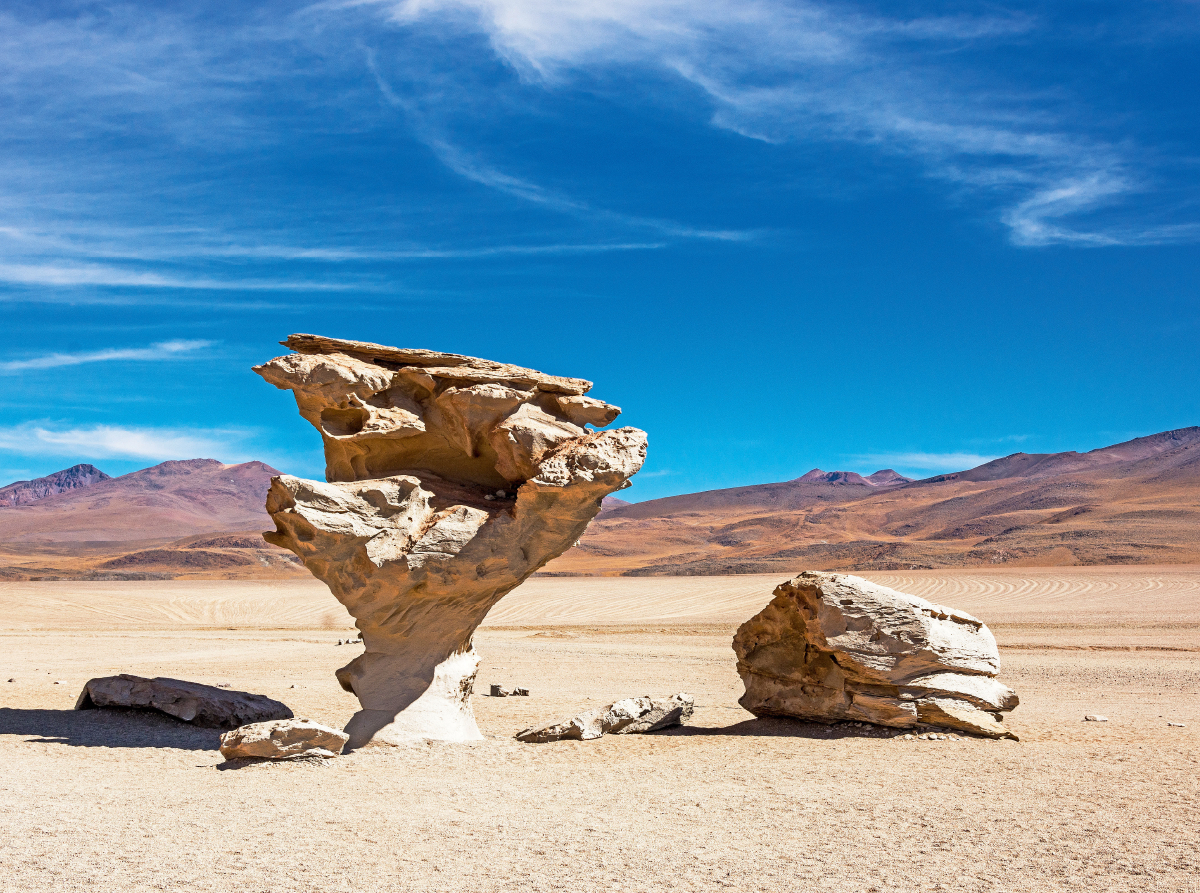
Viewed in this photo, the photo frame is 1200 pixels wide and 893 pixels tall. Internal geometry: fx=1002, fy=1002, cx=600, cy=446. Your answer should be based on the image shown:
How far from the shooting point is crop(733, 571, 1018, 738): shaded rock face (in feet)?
36.6

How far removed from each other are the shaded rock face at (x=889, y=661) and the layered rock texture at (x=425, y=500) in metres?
2.79

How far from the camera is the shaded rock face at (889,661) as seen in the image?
36.6 ft

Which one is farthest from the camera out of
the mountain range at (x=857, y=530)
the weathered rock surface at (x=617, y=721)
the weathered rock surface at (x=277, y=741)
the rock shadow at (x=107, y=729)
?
the mountain range at (x=857, y=530)

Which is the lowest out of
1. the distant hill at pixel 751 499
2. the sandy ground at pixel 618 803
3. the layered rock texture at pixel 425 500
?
the sandy ground at pixel 618 803

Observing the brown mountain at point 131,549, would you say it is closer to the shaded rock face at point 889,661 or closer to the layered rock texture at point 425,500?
the layered rock texture at point 425,500

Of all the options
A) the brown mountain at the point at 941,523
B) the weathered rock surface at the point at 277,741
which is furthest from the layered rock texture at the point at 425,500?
the brown mountain at the point at 941,523

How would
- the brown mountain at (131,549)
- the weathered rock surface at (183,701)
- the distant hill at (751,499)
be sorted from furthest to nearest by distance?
the distant hill at (751,499), the brown mountain at (131,549), the weathered rock surface at (183,701)

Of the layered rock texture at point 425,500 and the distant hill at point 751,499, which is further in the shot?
the distant hill at point 751,499

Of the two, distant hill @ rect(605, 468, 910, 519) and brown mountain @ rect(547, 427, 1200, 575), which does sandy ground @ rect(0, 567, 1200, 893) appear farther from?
distant hill @ rect(605, 468, 910, 519)

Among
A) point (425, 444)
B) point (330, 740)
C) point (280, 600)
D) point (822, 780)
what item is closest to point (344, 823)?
point (330, 740)

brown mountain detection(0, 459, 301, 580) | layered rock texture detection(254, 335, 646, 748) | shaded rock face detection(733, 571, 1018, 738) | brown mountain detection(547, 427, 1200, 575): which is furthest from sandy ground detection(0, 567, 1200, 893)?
brown mountain detection(0, 459, 301, 580)

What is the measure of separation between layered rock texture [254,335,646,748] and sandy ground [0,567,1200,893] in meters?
0.97

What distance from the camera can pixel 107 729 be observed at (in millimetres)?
11844

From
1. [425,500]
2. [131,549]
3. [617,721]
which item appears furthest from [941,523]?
[425,500]
